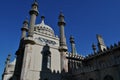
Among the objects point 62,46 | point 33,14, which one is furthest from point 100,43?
point 33,14

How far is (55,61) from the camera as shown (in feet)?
80.3

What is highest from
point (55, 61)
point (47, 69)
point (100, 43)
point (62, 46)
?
point (100, 43)

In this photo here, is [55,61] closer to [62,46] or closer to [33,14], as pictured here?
[62,46]

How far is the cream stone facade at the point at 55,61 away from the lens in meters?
19.6

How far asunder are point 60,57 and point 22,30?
1234 cm

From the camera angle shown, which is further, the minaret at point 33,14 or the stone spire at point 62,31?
the stone spire at point 62,31

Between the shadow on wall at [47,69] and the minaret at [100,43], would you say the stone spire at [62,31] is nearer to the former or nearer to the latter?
the shadow on wall at [47,69]

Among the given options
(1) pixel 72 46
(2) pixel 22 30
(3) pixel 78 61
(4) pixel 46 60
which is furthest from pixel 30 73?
(1) pixel 72 46

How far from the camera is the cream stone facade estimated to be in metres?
19.6

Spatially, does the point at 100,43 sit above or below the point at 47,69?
above

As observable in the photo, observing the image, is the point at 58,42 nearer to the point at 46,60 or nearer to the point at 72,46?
the point at 46,60

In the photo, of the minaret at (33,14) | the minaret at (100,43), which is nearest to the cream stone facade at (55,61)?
the minaret at (33,14)

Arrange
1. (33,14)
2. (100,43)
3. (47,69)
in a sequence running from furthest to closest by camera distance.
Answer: (100,43), (33,14), (47,69)

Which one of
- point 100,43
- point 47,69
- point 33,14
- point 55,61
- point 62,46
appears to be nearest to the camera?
point 47,69
